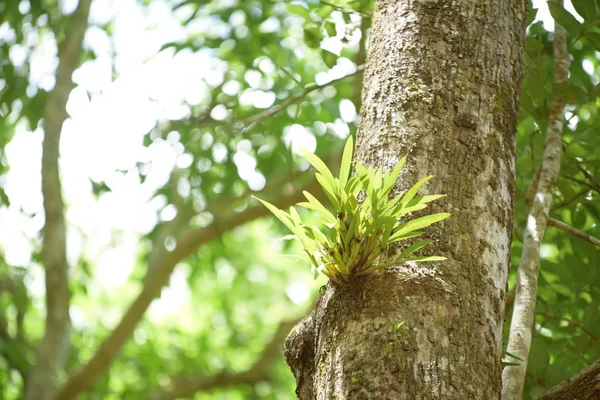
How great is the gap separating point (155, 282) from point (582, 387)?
10.7 feet

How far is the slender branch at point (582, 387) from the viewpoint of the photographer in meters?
0.90

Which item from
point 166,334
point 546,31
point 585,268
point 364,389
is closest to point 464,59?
point 364,389

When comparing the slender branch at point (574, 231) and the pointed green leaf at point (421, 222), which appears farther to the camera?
the slender branch at point (574, 231)

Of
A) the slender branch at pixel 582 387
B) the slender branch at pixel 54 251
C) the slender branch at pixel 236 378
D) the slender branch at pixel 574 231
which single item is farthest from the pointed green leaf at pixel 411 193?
the slender branch at pixel 236 378

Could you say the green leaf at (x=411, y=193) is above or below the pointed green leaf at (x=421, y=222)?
above

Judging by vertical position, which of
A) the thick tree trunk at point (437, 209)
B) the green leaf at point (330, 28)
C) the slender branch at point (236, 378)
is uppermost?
the thick tree trunk at point (437, 209)

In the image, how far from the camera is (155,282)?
392cm

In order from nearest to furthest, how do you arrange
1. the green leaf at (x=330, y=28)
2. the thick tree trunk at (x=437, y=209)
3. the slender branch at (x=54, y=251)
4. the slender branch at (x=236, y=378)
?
the thick tree trunk at (x=437, y=209) < the green leaf at (x=330, y=28) < the slender branch at (x=54, y=251) < the slender branch at (x=236, y=378)

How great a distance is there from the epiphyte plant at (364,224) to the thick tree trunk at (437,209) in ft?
0.10

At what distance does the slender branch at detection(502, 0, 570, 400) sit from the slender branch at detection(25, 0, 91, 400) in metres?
3.05

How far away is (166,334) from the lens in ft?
26.0

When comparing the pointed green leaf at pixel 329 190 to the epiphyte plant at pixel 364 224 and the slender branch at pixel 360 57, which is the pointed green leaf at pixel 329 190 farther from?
the slender branch at pixel 360 57

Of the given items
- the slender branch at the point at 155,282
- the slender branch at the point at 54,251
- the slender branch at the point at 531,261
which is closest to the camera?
the slender branch at the point at 531,261

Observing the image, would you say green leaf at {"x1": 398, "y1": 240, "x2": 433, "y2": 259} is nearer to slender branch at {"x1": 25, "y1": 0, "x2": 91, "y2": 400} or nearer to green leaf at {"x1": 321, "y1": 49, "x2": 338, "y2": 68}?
green leaf at {"x1": 321, "y1": 49, "x2": 338, "y2": 68}
